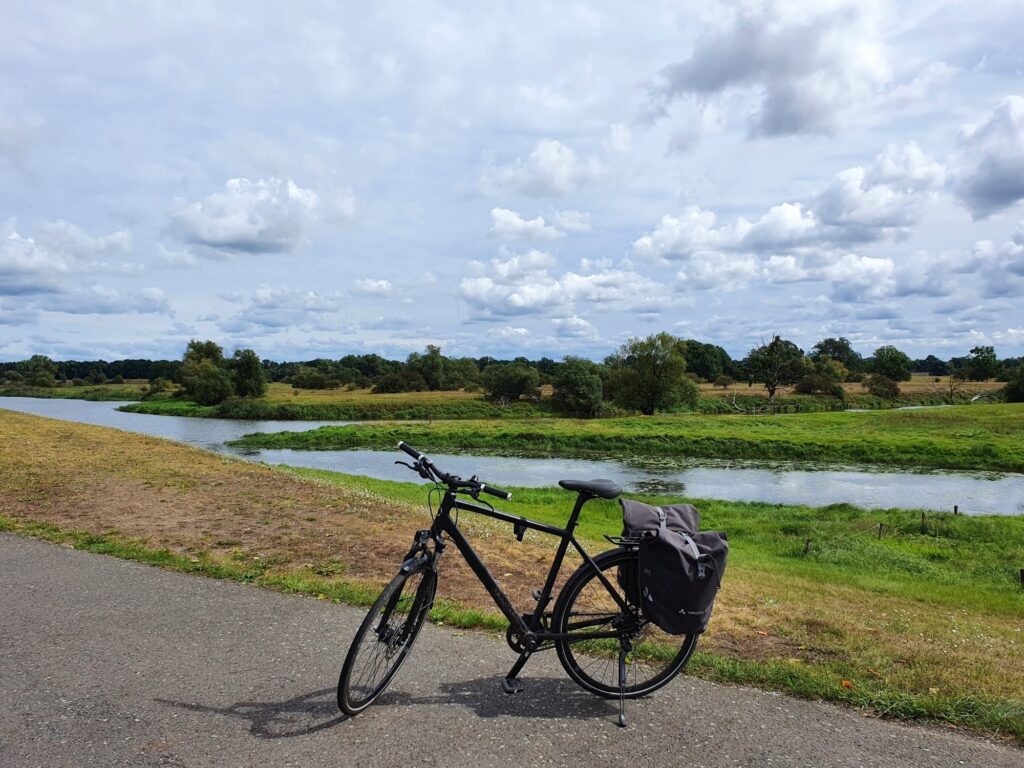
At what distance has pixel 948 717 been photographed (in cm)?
405

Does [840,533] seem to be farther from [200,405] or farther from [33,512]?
[200,405]

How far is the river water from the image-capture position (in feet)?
90.7

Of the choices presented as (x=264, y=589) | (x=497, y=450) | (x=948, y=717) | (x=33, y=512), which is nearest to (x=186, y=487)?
(x=33, y=512)

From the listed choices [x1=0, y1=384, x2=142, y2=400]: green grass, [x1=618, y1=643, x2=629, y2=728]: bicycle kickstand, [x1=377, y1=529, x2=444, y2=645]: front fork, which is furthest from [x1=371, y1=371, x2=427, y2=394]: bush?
[x1=618, y1=643, x2=629, y2=728]: bicycle kickstand

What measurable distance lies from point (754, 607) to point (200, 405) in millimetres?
93461

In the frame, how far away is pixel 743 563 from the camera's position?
1228cm

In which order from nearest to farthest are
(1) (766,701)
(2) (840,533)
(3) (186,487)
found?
(1) (766,701) → (3) (186,487) → (2) (840,533)

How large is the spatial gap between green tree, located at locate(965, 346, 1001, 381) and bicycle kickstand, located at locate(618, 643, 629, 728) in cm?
12895

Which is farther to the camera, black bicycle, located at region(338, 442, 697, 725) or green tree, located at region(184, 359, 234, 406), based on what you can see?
green tree, located at region(184, 359, 234, 406)

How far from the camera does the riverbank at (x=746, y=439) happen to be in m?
Result: 40.4

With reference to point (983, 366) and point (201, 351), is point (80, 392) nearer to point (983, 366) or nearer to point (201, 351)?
point (201, 351)

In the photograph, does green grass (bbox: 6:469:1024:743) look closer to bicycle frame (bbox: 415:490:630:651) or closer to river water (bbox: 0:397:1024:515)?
bicycle frame (bbox: 415:490:630:651)

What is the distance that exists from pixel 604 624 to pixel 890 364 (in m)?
141

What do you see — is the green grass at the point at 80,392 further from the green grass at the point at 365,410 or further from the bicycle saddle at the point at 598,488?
the bicycle saddle at the point at 598,488
